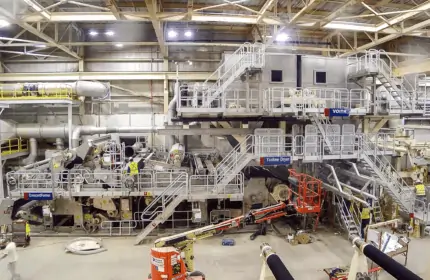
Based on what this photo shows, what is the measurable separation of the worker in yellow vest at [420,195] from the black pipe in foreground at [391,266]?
36.3ft

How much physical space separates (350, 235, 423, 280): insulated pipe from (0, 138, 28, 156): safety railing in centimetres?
1703

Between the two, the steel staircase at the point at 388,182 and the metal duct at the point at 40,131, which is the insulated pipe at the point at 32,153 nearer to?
the metal duct at the point at 40,131

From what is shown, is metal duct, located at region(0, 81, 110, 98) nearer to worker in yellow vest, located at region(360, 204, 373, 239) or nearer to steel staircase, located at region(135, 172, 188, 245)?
steel staircase, located at region(135, 172, 188, 245)

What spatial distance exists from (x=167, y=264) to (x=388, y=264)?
531 cm

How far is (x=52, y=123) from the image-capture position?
19.3 meters

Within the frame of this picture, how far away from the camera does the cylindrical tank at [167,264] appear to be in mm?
7230

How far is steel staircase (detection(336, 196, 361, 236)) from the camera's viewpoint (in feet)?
37.7


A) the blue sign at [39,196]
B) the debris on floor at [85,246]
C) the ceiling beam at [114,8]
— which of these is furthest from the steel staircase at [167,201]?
the ceiling beam at [114,8]

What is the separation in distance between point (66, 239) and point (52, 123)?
31.6ft

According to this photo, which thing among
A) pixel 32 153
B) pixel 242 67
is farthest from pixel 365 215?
pixel 32 153

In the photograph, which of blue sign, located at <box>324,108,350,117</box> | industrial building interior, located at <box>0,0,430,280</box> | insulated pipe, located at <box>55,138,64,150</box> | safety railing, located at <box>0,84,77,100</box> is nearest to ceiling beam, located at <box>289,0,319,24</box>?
industrial building interior, located at <box>0,0,430,280</box>

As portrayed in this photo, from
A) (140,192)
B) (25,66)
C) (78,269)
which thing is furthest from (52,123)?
(78,269)

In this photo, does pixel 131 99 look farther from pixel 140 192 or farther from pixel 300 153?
pixel 300 153

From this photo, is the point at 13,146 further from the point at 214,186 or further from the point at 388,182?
the point at 388,182
